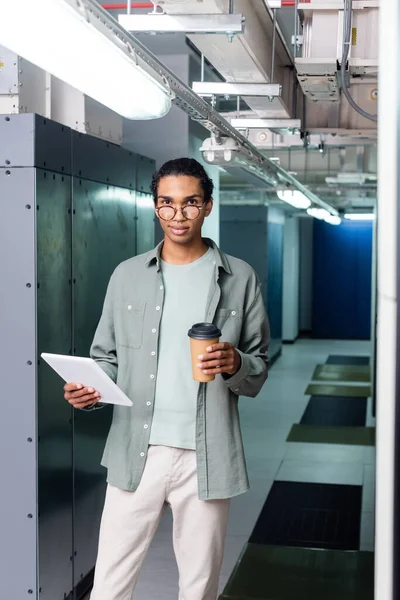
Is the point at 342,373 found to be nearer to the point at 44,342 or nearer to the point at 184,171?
the point at 44,342

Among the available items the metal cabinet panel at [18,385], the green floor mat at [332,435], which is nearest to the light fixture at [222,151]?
the metal cabinet panel at [18,385]

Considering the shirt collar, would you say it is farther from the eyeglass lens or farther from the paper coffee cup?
the paper coffee cup

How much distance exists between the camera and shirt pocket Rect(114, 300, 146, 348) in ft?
8.44

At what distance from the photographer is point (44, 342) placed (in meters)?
3.43

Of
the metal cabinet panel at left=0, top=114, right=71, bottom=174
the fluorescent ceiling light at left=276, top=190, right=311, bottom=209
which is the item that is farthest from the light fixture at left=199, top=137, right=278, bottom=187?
the fluorescent ceiling light at left=276, top=190, right=311, bottom=209

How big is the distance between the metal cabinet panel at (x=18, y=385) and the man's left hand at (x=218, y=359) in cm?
125

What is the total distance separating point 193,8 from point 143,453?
4.39 feet

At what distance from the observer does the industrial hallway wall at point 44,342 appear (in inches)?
131

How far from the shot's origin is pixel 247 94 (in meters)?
3.15

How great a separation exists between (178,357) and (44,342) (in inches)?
42.2

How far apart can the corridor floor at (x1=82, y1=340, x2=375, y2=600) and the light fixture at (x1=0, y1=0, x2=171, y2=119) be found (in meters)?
2.75

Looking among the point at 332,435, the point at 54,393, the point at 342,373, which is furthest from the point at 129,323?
the point at 342,373

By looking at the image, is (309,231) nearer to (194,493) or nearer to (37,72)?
(37,72)

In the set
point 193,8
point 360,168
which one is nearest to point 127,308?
point 193,8
